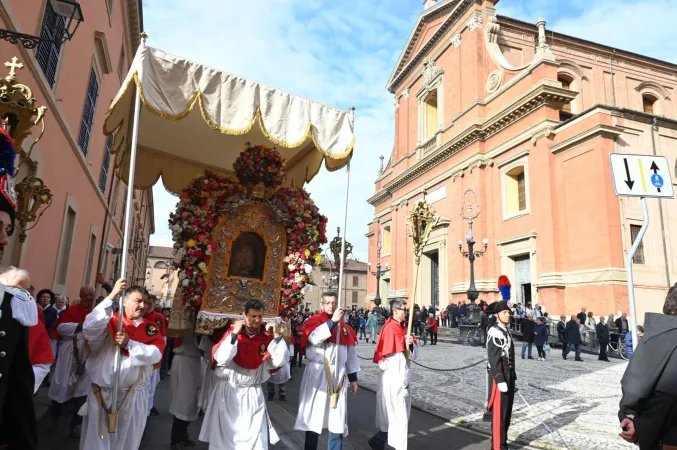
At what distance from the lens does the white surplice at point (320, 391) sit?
16.2 ft

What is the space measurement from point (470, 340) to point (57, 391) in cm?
1583

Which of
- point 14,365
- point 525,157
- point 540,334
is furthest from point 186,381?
point 525,157

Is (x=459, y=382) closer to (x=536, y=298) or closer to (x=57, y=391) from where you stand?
(x=57, y=391)

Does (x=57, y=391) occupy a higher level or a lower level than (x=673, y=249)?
lower

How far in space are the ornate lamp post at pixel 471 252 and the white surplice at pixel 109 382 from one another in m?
17.7

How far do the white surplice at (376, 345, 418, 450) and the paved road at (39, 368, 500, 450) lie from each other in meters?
0.74

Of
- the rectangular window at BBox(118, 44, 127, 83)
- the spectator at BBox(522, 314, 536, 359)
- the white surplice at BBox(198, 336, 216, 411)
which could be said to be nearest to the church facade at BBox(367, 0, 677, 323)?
the spectator at BBox(522, 314, 536, 359)

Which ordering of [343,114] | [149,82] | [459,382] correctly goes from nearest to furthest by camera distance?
[149,82] < [343,114] < [459,382]

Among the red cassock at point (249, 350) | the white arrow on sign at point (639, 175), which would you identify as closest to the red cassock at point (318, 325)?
the red cassock at point (249, 350)

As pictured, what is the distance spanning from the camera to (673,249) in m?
19.9

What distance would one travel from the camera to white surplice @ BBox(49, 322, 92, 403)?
246 inches

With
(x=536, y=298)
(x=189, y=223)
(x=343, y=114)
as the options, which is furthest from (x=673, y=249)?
(x=189, y=223)

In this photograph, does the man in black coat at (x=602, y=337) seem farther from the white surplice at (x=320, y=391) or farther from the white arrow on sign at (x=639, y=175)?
the white surplice at (x=320, y=391)

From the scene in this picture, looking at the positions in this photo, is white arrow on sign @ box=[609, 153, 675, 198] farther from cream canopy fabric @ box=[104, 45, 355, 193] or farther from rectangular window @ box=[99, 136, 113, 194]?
rectangular window @ box=[99, 136, 113, 194]
